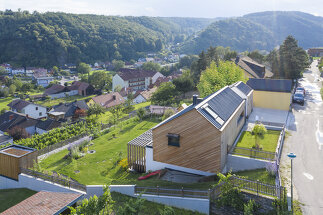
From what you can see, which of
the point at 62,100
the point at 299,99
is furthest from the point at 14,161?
the point at 62,100

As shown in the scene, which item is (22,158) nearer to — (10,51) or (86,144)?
(86,144)

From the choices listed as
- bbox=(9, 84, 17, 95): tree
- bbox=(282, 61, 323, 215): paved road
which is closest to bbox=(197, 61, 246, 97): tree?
bbox=(282, 61, 323, 215): paved road

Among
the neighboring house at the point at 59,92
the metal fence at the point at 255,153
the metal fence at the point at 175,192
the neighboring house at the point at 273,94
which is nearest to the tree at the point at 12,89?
the neighboring house at the point at 59,92

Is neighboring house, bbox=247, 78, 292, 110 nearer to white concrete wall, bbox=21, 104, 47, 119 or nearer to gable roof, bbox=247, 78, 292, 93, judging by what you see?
gable roof, bbox=247, 78, 292, 93

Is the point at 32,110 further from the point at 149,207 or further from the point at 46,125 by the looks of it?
the point at 149,207

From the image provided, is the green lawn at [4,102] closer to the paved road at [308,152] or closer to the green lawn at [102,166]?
the green lawn at [102,166]
